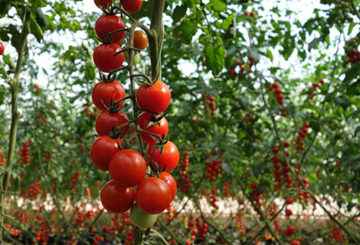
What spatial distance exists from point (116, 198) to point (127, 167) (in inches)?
3.4

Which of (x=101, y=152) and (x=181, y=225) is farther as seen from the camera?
(x=181, y=225)

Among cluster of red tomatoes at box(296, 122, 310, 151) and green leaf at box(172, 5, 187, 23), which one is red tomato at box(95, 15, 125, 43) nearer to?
green leaf at box(172, 5, 187, 23)

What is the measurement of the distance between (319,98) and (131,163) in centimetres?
415

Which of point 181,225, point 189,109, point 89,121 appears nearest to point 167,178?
point 189,109

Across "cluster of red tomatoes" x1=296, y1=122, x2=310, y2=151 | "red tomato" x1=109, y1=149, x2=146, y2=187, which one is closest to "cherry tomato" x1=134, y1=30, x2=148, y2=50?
"red tomato" x1=109, y1=149, x2=146, y2=187

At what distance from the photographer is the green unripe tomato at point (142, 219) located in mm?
545

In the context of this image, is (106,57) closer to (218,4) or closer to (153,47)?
(153,47)

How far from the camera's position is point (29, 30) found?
1.34 meters

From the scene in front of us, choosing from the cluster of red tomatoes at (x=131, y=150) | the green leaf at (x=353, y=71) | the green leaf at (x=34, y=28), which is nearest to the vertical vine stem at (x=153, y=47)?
the cluster of red tomatoes at (x=131, y=150)

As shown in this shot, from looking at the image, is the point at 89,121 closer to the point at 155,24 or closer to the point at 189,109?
the point at 189,109

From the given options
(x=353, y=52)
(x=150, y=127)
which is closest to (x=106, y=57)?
(x=150, y=127)

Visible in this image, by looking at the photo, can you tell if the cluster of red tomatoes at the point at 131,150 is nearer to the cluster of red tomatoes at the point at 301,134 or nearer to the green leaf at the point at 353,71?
the green leaf at the point at 353,71

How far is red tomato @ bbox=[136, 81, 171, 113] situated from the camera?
0.56 m

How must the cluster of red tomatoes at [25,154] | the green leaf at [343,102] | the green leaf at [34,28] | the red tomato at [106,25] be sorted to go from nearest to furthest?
the red tomato at [106,25] → the green leaf at [34,28] → the green leaf at [343,102] → the cluster of red tomatoes at [25,154]
